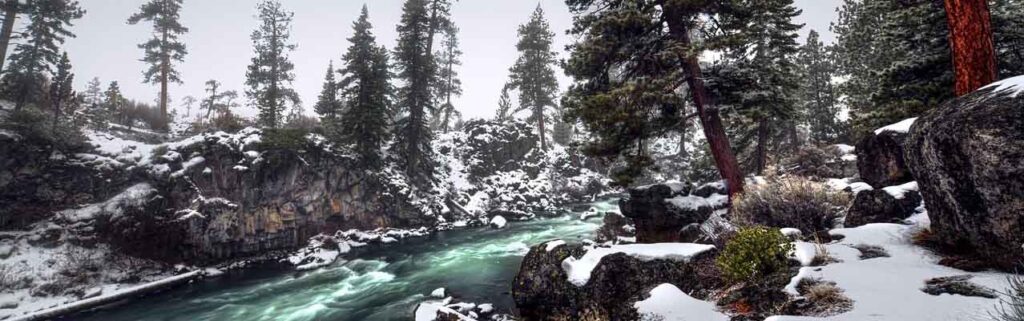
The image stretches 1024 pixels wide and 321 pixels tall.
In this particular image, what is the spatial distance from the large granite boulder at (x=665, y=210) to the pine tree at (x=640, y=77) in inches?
51.2

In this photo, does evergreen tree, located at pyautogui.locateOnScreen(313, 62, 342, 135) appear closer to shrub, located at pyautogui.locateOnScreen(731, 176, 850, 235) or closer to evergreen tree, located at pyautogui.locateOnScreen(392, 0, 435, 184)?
evergreen tree, located at pyautogui.locateOnScreen(392, 0, 435, 184)

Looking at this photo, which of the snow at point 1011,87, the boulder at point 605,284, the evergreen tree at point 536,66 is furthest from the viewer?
the evergreen tree at point 536,66

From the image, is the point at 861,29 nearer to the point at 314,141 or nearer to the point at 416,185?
the point at 416,185

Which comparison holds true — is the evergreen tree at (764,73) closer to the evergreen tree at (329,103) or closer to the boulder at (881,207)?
the boulder at (881,207)

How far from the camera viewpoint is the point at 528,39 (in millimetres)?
38781

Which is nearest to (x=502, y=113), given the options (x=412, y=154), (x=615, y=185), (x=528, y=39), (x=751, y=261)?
(x=528, y=39)

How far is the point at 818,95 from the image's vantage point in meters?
28.8

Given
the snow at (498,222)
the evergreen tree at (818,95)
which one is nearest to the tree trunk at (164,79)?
the snow at (498,222)

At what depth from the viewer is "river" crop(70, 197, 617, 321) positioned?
12414 millimetres

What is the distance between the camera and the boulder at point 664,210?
1132cm

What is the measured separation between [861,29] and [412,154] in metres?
28.9

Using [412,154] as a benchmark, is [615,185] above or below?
below

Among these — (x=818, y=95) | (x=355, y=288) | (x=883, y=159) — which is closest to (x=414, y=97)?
(x=355, y=288)

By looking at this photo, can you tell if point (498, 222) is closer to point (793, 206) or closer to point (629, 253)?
point (629, 253)
